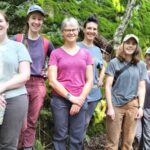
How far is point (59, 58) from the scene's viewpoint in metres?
5.15

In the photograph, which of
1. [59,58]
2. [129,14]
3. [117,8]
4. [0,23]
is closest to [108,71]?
[59,58]

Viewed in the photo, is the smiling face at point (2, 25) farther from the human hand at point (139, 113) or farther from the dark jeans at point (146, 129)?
the dark jeans at point (146, 129)

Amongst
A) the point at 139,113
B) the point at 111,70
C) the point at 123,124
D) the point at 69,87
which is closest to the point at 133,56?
the point at 111,70

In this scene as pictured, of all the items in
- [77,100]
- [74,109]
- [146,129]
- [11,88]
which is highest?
[11,88]

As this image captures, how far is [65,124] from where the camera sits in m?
5.13

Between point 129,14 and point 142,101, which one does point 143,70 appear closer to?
point 142,101

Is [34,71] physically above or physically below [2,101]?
above

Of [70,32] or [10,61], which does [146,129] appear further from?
[10,61]

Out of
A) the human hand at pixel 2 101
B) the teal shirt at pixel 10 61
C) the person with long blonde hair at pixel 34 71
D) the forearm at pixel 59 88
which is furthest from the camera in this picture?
Result: the person with long blonde hair at pixel 34 71

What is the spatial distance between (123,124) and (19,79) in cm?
216

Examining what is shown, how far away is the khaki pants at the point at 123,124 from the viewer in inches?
225

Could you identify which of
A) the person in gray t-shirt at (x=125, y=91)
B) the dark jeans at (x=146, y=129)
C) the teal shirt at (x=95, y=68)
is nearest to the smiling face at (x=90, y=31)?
the teal shirt at (x=95, y=68)

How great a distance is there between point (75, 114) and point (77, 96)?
242 mm

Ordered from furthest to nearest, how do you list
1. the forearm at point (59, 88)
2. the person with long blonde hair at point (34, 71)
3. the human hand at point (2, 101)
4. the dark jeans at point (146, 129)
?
the dark jeans at point (146, 129) < the person with long blonde hair at point (34, 71) < the forearm at point (59, 88) < the human hand at point (2, 101)
